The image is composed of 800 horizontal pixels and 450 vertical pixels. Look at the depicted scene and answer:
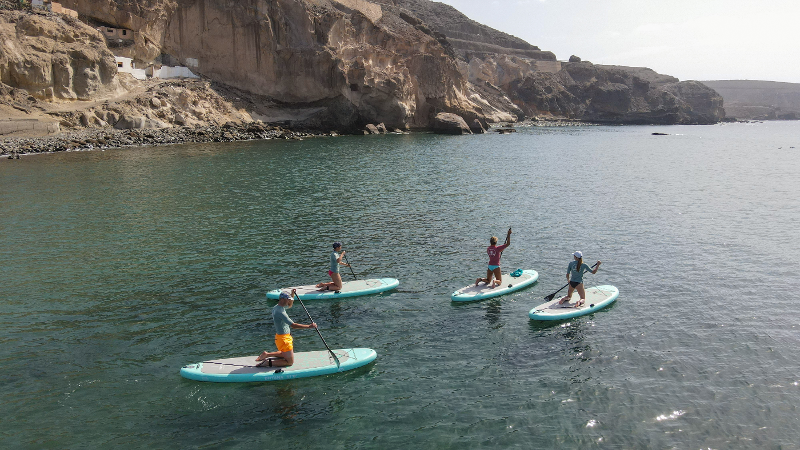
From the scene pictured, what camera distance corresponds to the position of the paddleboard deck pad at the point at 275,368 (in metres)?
12.5

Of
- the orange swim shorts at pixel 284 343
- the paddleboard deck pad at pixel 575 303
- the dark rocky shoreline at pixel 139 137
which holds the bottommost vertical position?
the paddleboard deck pad at pixel 575 303

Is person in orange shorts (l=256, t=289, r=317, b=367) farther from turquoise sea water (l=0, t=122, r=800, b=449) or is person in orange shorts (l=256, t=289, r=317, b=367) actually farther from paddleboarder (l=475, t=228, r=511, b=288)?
paddleboarder (l=475, t=228, r=511, b=288)

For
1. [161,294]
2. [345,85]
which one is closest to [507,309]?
[161,294]

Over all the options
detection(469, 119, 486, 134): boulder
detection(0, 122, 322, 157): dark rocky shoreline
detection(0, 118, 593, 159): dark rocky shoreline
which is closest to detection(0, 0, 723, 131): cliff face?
detection(469, 119, 486, 134): boulder

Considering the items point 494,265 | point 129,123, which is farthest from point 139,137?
point 494,265

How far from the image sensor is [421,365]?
13328 mm

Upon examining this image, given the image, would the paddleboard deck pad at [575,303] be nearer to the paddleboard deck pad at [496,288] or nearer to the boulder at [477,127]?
the paddleboard deck pad at [496,288]

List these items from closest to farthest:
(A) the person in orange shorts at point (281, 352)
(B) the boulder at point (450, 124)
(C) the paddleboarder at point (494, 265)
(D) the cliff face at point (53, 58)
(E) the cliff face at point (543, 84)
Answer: (A) the person in orange shorts at point (281, 352), (C) the paddleboarder at point (494, 265), (D) the cliff face at point (53, 58), (B) the boulder at point (450, 124), (E) the cliff face at point (543, 84)

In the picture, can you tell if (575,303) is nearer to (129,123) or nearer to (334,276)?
(334,276)

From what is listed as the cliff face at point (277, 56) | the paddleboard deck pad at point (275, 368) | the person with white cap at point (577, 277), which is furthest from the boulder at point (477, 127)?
the paddleboard deck pad at point (275, 368)

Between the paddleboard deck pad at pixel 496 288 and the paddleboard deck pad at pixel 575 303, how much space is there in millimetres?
1538

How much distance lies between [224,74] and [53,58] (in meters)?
23.2

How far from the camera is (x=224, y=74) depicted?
72812mm

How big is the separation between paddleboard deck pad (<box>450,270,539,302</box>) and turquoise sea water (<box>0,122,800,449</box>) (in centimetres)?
47
